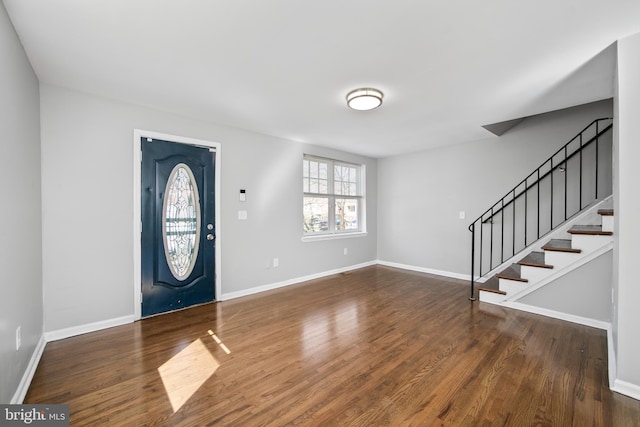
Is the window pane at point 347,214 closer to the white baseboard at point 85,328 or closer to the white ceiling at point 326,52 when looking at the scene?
the white ceiling at point 326,52

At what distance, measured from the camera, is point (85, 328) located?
9.12 feet

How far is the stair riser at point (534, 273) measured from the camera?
10.6 feet

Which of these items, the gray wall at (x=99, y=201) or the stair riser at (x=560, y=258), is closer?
the gray wall at (x=99, y=201)

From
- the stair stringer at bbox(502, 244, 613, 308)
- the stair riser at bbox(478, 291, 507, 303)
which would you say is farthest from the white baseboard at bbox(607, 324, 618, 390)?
the stair riser at bbox(478, 291, 507, 303)

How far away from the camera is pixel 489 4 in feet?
5.32

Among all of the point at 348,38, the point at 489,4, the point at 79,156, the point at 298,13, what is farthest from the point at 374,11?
the point at 79,156

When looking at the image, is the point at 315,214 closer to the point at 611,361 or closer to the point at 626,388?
the point at 611,361

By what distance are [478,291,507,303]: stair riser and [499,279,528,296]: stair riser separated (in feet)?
0.30

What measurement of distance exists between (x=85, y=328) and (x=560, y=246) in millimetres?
5363

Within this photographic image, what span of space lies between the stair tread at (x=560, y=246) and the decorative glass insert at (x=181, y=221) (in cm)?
430

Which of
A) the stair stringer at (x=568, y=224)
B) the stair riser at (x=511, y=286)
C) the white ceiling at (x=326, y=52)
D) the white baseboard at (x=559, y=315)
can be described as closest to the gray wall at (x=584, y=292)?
the white baseboard at (x=559, y=315)

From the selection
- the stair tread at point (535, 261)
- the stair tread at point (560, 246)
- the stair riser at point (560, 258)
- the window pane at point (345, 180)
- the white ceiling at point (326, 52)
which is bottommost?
the stair tread at point (535, 261)

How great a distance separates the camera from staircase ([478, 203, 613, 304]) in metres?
2.94

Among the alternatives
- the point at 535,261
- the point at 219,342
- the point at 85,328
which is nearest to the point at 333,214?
the point at 535,261
